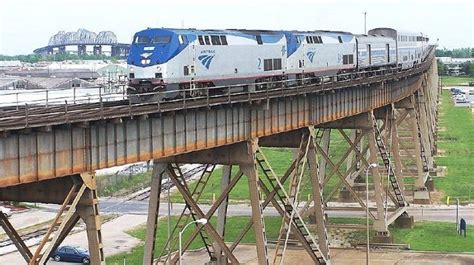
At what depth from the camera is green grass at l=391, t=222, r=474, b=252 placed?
62375mm

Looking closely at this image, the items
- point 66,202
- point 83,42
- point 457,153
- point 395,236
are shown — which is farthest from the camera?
point 83,42

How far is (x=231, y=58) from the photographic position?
45281 mm

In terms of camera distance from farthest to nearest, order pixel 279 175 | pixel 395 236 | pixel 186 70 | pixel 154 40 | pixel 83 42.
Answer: pixel 83 42
pixel 279 175
pixel 395 236
pixel 154 40
pixel 186 70

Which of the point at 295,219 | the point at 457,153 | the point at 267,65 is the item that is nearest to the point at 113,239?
the point at 295,219

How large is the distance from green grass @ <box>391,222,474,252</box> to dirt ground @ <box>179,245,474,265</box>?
92.5 inches

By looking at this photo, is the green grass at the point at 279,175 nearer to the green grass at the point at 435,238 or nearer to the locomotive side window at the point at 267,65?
the green grass at the point at 435,238

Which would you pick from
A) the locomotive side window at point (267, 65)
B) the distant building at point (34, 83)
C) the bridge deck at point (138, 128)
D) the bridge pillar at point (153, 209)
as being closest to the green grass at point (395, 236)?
the distant building at point (34, 83)

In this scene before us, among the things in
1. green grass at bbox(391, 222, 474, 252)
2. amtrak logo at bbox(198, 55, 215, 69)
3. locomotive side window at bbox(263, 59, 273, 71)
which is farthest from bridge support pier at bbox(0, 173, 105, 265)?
green grass at bbox(391, 222, 474, 252)

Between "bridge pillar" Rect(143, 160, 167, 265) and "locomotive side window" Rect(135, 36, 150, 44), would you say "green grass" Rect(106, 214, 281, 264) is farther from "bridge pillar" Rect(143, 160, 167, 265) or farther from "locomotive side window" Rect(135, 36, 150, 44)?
"locomotive side window" Rect(135, 36, 150, 44)

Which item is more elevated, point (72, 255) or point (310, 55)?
point (310, 55)

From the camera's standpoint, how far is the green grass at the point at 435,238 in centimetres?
6238

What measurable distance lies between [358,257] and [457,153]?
6517 cm

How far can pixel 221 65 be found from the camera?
145 ft

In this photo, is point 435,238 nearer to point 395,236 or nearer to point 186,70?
point 395,236
